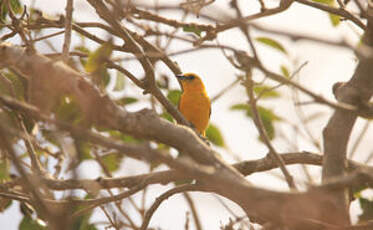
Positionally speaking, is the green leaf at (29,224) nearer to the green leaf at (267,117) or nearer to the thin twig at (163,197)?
the thin twig at (163,197)

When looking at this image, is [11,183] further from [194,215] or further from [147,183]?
[194,215]

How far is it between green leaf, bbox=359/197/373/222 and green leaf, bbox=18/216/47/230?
7.19 ft

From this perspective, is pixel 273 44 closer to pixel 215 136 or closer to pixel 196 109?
pixel 215 136

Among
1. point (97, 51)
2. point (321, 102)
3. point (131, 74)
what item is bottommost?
point (321, 102)

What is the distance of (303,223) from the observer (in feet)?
7.45

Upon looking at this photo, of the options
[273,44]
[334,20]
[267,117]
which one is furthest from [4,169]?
[334,20]

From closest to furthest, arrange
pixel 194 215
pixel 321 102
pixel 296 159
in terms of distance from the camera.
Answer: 1. pixel 321 102
2. pixel 296 159
3. pixel 194 215

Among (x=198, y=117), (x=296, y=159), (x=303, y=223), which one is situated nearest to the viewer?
(x=303, y=223)

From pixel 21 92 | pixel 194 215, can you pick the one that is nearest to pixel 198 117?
pixel 194 215

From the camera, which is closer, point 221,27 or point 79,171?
point 79,171

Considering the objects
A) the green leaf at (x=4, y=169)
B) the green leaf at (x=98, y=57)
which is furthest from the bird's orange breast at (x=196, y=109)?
the green leaf at (x=98, y=57)

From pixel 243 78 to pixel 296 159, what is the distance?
3.56 feet

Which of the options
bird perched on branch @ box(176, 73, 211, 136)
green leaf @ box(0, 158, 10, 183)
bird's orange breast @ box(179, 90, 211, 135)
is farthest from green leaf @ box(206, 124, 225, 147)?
bird's orange breast @ box(179, 90, 211, 135)

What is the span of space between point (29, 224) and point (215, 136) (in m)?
1.56
